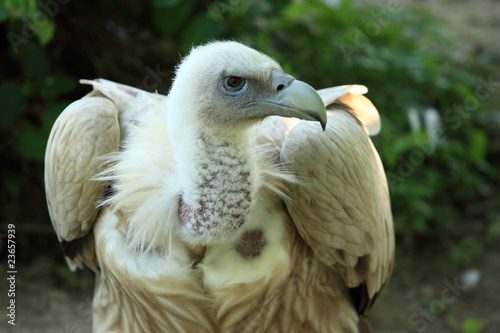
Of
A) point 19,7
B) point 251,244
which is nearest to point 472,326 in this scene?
point 251,244

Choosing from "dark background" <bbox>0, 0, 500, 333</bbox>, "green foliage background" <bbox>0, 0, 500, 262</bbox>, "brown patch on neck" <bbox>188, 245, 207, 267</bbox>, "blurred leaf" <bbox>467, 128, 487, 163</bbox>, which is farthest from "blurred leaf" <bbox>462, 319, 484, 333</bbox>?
"brown patch on neck" <bbox>188, 245, 207, 267</bbox>

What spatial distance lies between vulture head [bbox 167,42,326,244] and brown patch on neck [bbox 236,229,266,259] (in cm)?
14

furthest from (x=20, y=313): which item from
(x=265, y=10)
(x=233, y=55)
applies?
(x=233, y=55)

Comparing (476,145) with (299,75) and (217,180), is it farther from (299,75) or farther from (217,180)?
(217,180)

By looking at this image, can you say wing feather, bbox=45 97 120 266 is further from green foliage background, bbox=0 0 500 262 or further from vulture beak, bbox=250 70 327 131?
green foliage background, bbox=0 0 500 262

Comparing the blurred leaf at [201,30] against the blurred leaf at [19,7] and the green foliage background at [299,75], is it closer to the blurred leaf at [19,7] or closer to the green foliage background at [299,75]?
the green foliage background at [299,75]

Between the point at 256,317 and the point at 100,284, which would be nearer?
the point at 256,317

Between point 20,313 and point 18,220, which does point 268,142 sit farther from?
point 18,220

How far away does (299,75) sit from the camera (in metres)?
5.59

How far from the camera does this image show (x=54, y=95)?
498 cm

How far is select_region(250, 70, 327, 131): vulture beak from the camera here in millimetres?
2406

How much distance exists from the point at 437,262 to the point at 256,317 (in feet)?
10.2

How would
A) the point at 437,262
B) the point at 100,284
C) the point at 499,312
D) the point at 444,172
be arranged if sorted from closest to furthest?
the point at 100,284 → the point at 499,312 → the point at 437,262 → the point at 444,172
